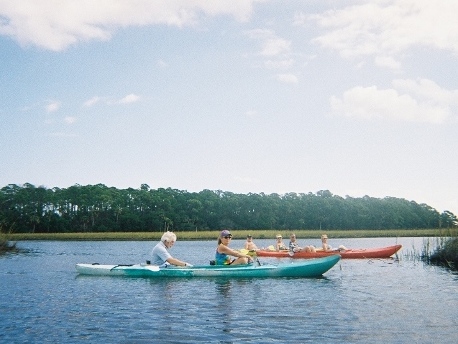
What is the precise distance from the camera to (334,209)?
9900cm

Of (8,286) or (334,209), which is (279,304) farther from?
(334,209)

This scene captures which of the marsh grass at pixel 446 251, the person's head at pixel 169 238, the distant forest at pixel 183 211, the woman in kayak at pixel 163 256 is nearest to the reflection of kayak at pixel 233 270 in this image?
the woman in kayak at pixel 163 256

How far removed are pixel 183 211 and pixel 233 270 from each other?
244ft

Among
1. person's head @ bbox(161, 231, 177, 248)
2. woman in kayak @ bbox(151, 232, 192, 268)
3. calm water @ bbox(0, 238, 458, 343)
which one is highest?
person's head @ bbox(161, 231, 177, 248)

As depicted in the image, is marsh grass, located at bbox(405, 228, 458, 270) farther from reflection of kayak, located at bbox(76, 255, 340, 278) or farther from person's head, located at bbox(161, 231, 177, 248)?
person's head, located at bbox(161, 231, 177, 248)

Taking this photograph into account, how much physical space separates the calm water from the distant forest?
217 feet

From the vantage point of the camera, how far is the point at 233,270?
15883 mm

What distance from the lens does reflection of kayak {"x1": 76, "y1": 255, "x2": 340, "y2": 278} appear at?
1588 centimetres

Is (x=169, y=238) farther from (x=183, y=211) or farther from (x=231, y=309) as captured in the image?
(x=183, y=211)

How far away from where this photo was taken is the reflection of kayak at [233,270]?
52.1 ft

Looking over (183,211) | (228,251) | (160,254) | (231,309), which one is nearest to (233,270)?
(228,251)

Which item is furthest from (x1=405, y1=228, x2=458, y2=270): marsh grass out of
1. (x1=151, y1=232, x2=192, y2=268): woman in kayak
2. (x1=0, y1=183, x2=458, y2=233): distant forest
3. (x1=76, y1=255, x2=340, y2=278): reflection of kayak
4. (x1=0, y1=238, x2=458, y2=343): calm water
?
(x1=0, y1=183, x2=458, y2=233): distant forest

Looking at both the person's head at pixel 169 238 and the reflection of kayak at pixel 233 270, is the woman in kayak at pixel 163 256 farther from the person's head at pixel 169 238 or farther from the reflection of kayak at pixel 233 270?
the reflection of kayak at pixel 233 270

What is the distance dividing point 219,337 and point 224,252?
788 centimetres
